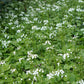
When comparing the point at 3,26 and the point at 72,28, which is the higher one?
the point at 72,28

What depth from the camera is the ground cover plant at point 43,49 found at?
2625mm

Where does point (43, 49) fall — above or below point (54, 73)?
below

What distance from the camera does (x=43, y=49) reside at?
3422mm

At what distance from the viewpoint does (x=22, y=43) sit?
373cm

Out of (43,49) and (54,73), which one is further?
(43,49)

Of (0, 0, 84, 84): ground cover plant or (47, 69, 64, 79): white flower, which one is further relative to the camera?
(0, 0, 84, 84): ground cover plant

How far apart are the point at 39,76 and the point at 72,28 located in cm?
179

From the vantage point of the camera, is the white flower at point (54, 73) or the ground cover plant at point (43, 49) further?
the ground cover plant at point (43, 49)

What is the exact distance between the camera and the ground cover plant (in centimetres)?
262

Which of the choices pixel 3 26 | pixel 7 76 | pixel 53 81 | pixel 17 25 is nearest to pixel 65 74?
pixel 53 81

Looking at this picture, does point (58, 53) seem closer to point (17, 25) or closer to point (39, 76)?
point (39, 76)

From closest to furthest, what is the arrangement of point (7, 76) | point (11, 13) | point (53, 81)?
point (53, 81)
point (7, 76)
point (11, 13)

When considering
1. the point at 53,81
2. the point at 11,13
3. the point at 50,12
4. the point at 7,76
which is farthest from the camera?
the point at 11,13

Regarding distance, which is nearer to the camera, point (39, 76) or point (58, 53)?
point (39, 76)
